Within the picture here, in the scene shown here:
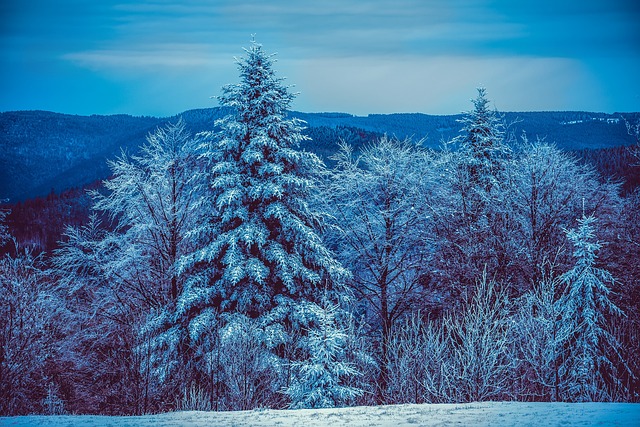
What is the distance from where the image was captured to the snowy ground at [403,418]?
385 centimetres

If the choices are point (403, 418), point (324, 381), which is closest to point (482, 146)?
point (324, 381)

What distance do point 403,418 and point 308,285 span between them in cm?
1249

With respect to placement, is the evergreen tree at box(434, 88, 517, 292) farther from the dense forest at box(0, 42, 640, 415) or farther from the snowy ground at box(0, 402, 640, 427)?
the snowy ground at box(0, 402, 640, 427)

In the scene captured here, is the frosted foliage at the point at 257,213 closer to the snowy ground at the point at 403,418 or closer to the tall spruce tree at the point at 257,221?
the tall spruce tree at the point at 257,221

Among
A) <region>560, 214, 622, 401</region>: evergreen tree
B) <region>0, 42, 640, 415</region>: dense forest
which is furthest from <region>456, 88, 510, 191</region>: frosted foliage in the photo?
<region>560, 214, 622, 401</region>: evergreen tree

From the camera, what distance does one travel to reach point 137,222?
68.0 feet

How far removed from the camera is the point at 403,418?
13.2 feet

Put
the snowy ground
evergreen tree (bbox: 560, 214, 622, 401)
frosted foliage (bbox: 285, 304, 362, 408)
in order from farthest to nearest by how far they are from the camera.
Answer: evergreen tree (bbox: 560, 214, 622, 401)
frosted foliage (bbox: 285, 304, 362, 408)
the snowy ground

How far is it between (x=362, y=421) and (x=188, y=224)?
17.1m

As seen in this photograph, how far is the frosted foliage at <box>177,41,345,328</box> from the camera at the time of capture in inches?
619

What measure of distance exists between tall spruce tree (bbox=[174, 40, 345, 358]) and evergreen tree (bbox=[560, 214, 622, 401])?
A: 25.2 feet

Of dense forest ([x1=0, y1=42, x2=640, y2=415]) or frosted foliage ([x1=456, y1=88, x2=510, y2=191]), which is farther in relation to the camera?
frosted foliage ([x1=456, y1=88, x2=510, y2=191])

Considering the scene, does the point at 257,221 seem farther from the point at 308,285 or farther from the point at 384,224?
the point at 384,224

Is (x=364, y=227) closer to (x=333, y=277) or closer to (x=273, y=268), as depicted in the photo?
(x=333, y=277)
